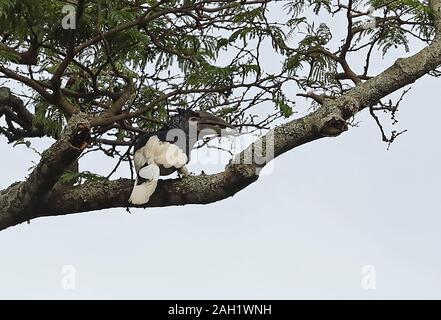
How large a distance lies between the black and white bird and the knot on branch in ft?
2.17

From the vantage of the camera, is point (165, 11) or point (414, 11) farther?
point (414, 11)

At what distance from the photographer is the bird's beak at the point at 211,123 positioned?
361cm

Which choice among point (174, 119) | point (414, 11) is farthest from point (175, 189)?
point (414, 11)

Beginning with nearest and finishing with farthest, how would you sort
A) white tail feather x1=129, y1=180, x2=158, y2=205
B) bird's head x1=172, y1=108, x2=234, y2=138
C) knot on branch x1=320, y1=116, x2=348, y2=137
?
knot on branch x1=320, y1=116, x2=348, y2=137 < white tail feather x1=129, y1=180, x2=158, y2=205 < bird's head x1=172, y1=108, x2=234, y2=138

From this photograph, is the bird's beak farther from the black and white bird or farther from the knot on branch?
the knot on branch

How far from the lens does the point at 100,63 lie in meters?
3.76

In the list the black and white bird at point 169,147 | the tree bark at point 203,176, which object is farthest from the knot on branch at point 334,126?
the black and white bird at point 169,147

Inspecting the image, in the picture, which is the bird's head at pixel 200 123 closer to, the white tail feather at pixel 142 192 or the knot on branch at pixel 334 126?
the white tail feather at pixel 142 192

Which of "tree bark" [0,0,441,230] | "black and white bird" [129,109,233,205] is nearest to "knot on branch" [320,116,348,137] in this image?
"tree bark" [0,0,441,230]

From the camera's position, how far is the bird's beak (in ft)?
11.8

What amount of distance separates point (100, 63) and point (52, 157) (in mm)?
816
